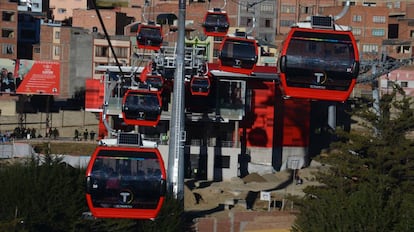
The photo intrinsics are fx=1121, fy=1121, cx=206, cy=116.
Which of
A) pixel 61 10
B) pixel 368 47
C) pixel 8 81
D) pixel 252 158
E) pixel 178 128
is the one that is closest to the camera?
pixel 178 128

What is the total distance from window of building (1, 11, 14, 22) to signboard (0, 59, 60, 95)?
10.5 meters

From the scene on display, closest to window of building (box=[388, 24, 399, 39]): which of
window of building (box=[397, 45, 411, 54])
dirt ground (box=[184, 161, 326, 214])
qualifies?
window of building (box=[397, 45, 411, 54])

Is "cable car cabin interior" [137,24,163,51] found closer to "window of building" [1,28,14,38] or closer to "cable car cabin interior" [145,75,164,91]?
"cable car cabin interior" [145,75,164,91]

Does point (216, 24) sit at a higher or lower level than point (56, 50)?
higher

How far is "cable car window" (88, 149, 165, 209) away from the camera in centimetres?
2191

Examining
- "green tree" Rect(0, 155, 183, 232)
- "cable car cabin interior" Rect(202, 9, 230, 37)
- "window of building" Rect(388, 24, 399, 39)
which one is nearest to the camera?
"green tree" Rect(0, 155, 183, 232)

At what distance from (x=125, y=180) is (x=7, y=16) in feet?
230

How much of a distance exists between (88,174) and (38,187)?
14636mm

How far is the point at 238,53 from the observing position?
3441 cm

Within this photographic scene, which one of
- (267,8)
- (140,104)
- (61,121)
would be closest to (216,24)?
(140,104)

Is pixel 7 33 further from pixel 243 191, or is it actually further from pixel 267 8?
pixel 243 191

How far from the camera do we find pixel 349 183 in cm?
4241

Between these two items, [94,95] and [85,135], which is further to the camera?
[85,135]

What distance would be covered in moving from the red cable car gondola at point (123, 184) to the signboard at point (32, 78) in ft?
186
